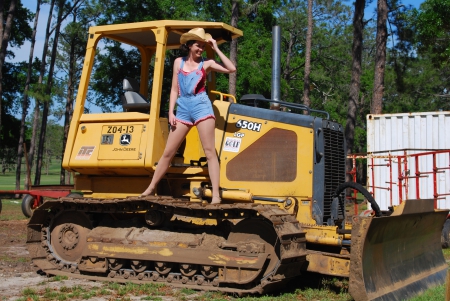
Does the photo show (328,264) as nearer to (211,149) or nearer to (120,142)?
(211,149)

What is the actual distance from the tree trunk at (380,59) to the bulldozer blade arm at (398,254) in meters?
13.0

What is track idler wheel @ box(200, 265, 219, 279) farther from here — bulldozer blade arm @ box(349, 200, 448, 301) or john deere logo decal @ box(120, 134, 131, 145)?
john deere logo decal @ box(120, 134, 131, 145)

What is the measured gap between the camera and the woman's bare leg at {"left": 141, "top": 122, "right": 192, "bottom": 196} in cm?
764

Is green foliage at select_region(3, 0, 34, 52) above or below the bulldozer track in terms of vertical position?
above

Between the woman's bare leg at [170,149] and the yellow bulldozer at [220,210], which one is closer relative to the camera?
the yellow bulldozer at [220,210]

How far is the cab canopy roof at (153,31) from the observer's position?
7.99 metres

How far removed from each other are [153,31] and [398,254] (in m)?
4.16

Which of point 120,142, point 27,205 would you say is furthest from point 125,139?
point 27,205

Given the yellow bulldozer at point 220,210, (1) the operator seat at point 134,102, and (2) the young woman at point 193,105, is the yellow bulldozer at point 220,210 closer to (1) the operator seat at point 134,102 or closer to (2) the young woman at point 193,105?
(1) the operator seat at point 134,102

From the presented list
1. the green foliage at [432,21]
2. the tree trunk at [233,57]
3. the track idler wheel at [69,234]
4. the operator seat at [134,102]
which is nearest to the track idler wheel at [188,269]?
the track idler wheel at [69,234]

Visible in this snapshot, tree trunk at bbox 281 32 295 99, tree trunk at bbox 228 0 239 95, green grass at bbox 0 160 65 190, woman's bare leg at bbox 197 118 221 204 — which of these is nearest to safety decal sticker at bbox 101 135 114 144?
woman's bare leg at bbox 197 118 221 204

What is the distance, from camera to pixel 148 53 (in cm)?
946

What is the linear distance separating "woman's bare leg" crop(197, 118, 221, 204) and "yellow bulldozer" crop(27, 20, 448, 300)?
19 cm

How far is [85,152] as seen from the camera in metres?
8.31
